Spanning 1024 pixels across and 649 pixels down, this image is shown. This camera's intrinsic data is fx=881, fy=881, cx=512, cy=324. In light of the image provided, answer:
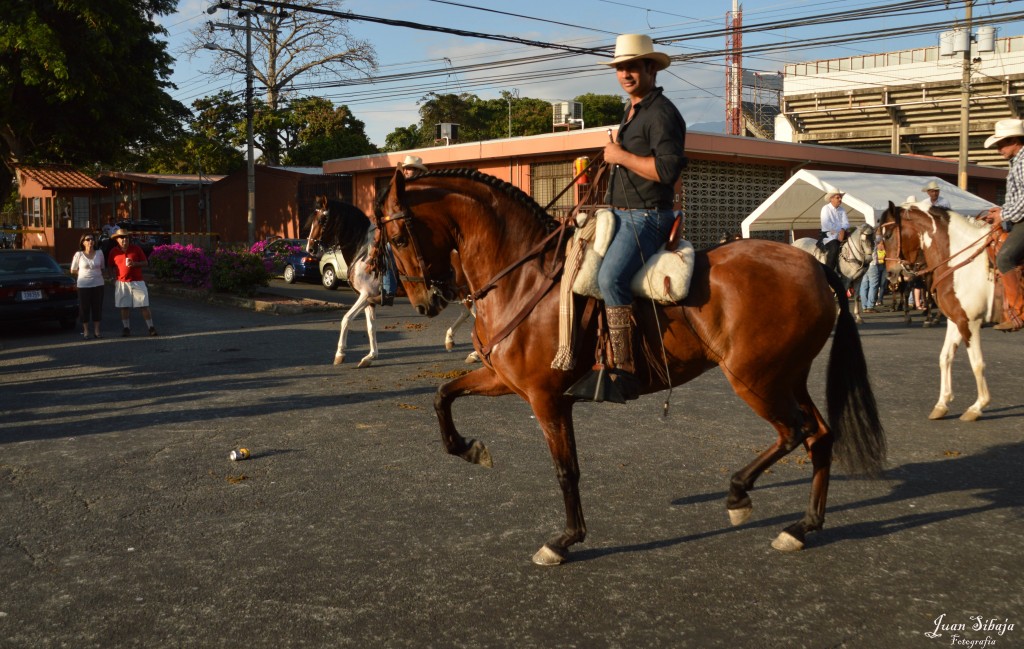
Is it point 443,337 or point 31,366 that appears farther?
point 443,337

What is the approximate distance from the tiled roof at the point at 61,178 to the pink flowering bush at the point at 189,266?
1670 cm

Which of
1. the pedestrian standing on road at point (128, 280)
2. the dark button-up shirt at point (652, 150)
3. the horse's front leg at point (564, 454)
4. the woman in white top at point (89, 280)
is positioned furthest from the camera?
the pedestrian standing on road at point (128, 280)

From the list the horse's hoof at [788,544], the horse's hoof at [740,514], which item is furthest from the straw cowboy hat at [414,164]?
the horse's hoof at [788,544]

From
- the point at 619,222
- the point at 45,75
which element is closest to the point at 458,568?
the point at 619,222

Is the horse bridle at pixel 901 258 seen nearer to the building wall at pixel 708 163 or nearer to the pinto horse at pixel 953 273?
the pinto horse at pixel 953 273

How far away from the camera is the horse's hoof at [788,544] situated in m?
4.87

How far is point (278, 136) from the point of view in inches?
2008

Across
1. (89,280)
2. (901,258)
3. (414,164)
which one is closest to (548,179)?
(89,280)

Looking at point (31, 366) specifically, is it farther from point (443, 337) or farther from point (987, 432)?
point (987, 432)

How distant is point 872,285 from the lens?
63.9 feet

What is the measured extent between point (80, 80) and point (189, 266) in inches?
239

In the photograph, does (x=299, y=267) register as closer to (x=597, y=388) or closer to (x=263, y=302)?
(x=263, y=302)

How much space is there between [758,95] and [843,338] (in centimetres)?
5842

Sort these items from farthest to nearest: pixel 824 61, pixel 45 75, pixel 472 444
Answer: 1. pixel 824 61
2. pixel 45 75
3. pixel 472 444
